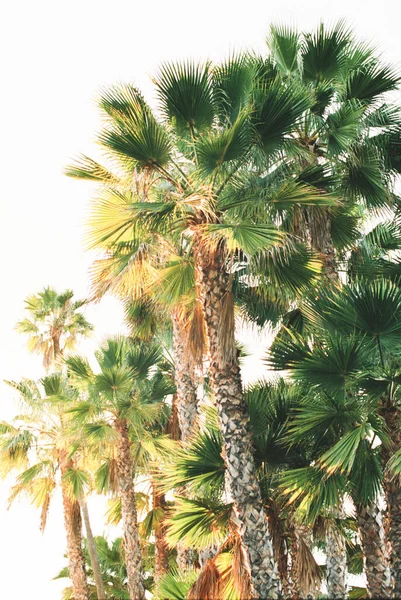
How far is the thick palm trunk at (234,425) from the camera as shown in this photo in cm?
756

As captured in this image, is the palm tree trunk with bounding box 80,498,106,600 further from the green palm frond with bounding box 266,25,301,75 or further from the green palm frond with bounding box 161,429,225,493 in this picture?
the green palm frond with bounding box 266,25,301,75

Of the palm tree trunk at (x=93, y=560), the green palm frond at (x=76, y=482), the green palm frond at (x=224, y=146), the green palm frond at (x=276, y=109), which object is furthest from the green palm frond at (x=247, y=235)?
the palm tree trunk at (x=93, y=560)

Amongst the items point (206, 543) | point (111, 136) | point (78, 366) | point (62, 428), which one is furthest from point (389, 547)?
point (62, 428)

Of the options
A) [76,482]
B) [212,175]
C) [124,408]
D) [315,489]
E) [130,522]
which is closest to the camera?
[315,489]

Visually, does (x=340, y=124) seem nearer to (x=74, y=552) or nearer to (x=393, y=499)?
(x=393, y=499)

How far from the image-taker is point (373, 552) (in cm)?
819

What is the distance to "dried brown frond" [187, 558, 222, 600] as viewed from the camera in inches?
298

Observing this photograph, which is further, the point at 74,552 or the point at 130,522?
the point at 74,552

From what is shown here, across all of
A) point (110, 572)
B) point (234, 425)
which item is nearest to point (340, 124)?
point (234, 425)

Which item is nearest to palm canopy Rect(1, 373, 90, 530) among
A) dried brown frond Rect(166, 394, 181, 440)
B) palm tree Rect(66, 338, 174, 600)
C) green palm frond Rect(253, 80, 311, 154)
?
palm tree Rect(66, 338, 174, 600)

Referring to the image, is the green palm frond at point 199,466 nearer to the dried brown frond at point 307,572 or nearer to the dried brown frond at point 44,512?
the dried brown frond at point 307,572

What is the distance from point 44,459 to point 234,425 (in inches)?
417

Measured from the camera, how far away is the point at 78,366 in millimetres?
14984

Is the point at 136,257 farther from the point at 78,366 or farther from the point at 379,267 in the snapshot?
the point at 78,366
